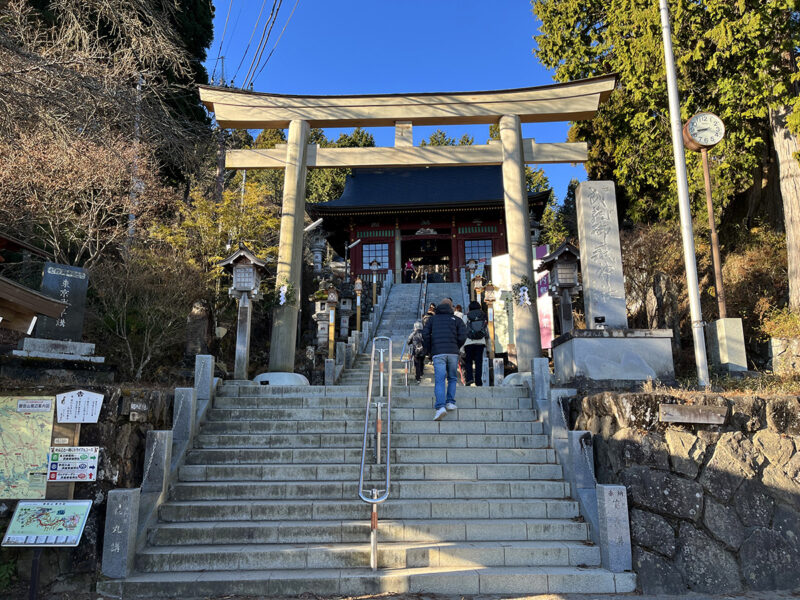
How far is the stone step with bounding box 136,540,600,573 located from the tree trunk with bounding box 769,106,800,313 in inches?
329

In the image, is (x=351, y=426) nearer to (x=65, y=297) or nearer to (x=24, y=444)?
(x=24, y=444)

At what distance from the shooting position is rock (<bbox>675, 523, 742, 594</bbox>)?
4.62m

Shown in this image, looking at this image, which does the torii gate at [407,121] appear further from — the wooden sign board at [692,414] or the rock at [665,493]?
the rock at [665,493]

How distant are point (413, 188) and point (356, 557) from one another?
2408cm

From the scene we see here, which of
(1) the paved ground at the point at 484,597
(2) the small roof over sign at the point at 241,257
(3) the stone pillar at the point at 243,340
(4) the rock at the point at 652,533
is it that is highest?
(2) the small roof over sign at the point at 241,257

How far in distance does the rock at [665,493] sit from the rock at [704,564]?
0.15m

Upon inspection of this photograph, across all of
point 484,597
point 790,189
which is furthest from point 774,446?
point 790,189

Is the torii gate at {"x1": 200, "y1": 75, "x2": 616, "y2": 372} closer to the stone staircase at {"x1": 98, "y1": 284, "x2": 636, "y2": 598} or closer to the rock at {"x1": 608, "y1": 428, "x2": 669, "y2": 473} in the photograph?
the stone staircase at {"x1": 98, "y1": 284, "x2": 636, "y2": 598}

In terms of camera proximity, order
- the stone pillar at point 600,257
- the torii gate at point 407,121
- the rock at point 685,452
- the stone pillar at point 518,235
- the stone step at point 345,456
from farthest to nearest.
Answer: the torii gate at point 407,121
the stone pillar at point 518,235
the stone pillar at point 600,257
the stone step at point 345,456
the rock at point 685,452

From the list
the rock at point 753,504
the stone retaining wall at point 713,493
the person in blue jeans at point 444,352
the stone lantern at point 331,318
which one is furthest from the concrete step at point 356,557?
the stone lantern at point 331,318

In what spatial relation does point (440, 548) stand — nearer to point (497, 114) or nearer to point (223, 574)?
point (223, 574)

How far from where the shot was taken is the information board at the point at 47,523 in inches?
169

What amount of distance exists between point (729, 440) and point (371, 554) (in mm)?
3407

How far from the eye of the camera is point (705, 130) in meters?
7.97
